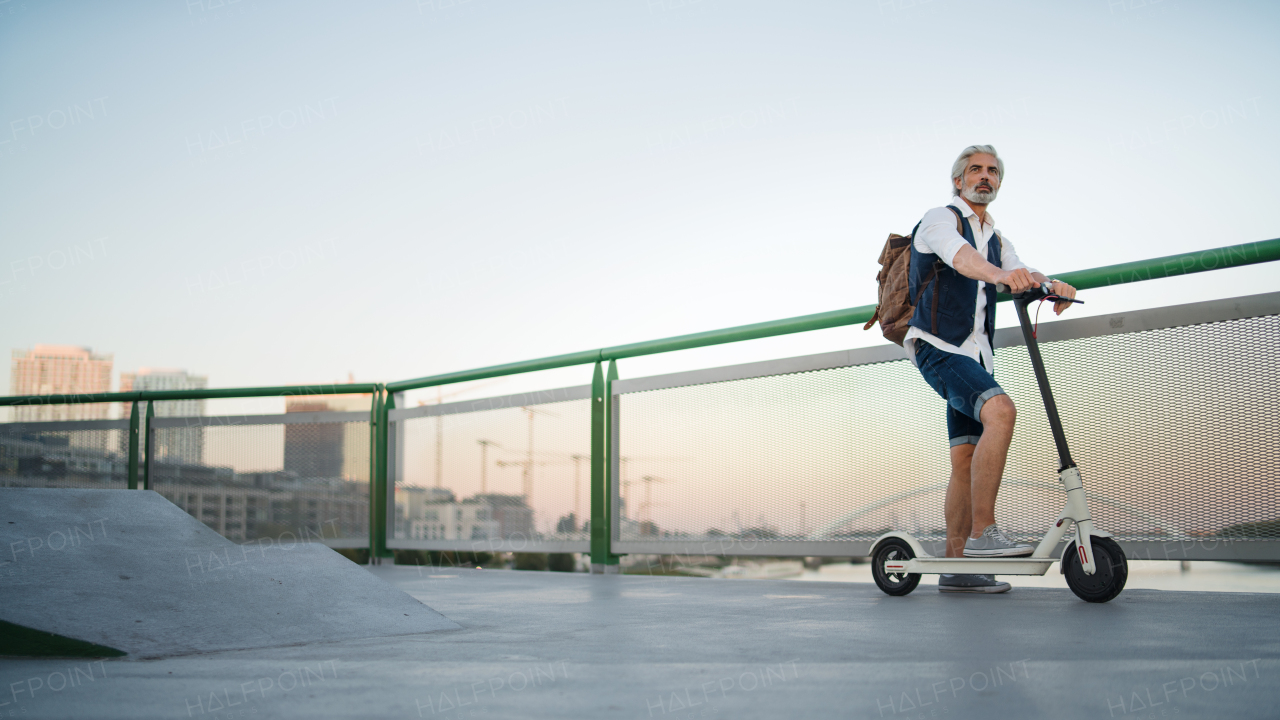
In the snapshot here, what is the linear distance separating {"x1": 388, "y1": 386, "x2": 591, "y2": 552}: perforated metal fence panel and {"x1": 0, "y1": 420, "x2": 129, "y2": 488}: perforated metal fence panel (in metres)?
2.17

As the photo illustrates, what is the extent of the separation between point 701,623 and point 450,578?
2534 millimetres

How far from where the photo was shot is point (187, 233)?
11820 mm

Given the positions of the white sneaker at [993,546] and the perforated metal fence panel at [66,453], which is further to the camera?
the perforated metal fence panel at [66,453]

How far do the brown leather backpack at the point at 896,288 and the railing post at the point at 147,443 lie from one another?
17.1ft

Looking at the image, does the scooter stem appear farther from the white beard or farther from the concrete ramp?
the concrete ramp

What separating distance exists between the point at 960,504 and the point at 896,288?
2.80 feet

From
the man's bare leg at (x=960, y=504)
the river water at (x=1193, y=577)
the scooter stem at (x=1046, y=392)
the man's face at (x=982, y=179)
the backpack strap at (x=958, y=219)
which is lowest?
the river water at (x=1193, y=577)

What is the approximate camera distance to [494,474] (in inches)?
220

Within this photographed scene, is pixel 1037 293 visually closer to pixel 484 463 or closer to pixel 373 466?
pixel 484 463

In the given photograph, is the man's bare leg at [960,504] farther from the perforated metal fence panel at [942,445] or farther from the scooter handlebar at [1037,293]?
the scooter handlebar at [1037,293]

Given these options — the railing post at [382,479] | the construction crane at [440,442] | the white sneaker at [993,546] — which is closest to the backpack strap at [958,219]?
the white sneaker at [993,546]

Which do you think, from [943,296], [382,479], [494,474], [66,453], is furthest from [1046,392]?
[66,453]

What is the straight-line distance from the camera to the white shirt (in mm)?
3078

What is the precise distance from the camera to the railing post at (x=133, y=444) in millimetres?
6500
